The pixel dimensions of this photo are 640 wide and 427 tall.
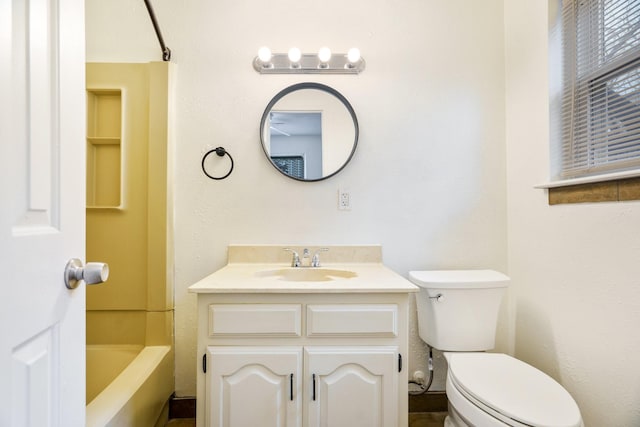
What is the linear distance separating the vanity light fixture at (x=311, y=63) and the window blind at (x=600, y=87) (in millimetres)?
957

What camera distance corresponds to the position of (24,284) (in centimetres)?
48

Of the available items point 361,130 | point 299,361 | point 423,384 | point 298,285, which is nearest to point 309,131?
point 361,130

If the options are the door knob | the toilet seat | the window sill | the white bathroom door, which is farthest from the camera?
the window sill

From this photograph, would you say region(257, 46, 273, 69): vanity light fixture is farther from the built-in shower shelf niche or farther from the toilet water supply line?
the toilet water supply line

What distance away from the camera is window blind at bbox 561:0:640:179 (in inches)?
40.8

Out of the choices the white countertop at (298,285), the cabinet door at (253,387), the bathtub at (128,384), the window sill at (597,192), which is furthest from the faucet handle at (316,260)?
the window sill at (597,192)

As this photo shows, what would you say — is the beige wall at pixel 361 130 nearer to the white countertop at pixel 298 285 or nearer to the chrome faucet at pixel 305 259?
the chrome faucet at pixel 305 259

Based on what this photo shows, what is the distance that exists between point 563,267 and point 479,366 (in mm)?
590

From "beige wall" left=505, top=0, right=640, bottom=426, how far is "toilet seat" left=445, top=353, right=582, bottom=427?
248mm

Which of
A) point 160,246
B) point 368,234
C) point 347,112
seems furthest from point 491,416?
point 160,246

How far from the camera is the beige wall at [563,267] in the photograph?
1.03 m

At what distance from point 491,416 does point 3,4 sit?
1514 millimetres

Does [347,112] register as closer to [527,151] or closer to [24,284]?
[527,151]

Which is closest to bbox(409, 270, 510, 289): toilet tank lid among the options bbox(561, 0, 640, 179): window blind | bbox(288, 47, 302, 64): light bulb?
bbox(561, 0, 640, 179): window blind
